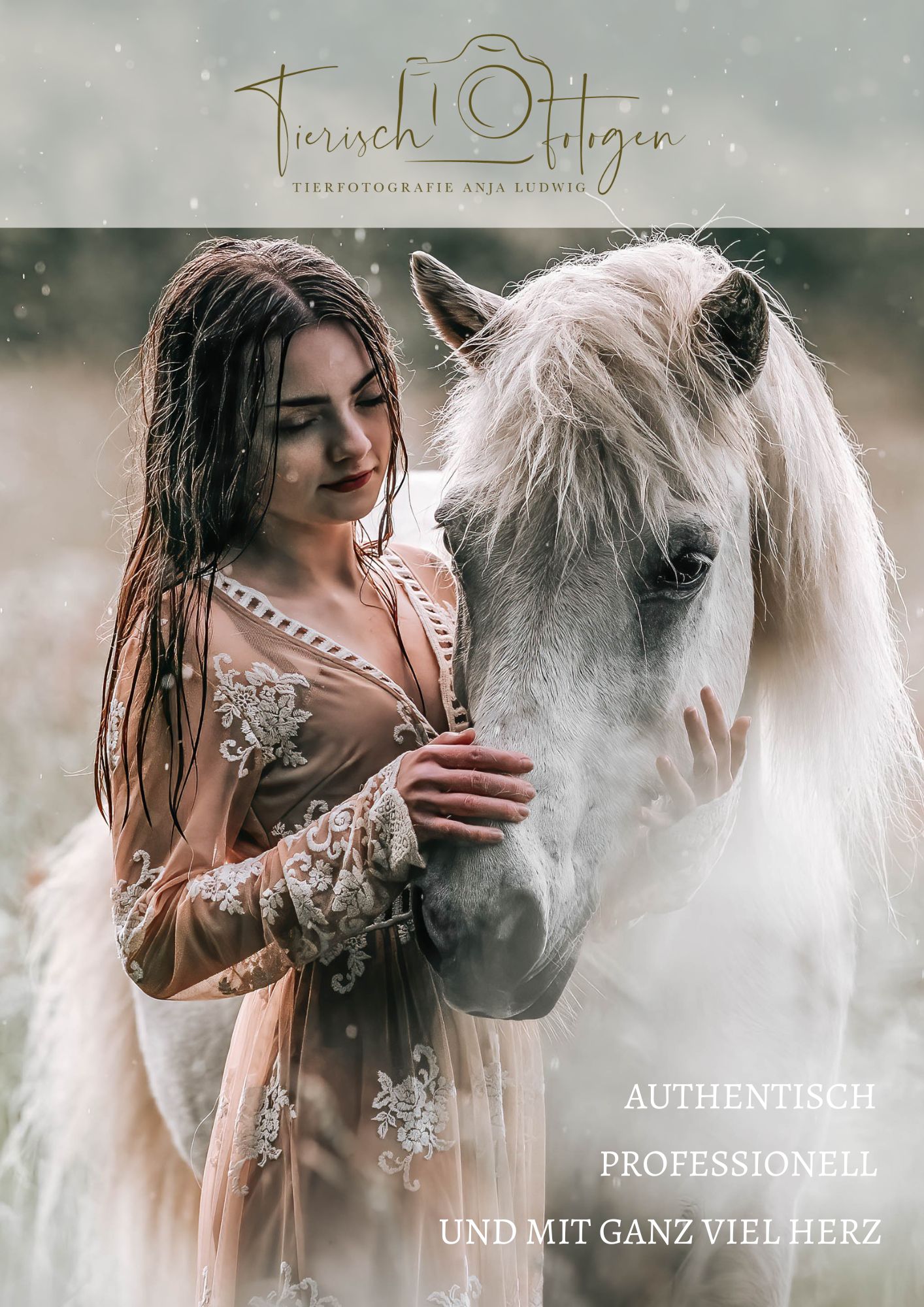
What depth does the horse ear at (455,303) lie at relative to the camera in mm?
850

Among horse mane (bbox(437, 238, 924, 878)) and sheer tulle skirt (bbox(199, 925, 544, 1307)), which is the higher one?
horse mane (bbox(437, 238, 924, 878))

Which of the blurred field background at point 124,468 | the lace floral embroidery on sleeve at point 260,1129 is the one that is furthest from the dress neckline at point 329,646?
the blurred field background at point 124,468

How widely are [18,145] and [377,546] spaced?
914 millimetres

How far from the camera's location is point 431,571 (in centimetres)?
107

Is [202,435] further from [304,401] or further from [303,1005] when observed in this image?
[303,1005]

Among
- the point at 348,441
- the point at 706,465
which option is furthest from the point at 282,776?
the point at 706,465

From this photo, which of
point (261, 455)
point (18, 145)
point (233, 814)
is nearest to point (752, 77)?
point (261, 455)

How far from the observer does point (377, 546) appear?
38.7 inches

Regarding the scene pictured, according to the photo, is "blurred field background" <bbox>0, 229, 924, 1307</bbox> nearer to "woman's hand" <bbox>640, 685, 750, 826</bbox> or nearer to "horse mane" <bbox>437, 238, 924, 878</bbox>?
"horse mane" <bbox>437, 238, 924, 878</bbox>

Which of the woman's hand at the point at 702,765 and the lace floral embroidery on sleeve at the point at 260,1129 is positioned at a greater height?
the woman's hand at the point at 702,765

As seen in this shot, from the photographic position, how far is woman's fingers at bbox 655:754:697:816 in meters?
0.76

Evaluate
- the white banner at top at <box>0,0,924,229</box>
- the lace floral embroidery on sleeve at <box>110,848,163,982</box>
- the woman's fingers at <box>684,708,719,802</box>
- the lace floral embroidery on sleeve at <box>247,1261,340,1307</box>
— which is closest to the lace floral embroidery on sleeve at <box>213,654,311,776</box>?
the lace floral embroidery on sleeve at <box>110,848,163,982</box>

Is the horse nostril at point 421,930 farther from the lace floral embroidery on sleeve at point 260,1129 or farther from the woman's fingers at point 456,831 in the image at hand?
the lace floral embroidery on sleeve at point 260,1129

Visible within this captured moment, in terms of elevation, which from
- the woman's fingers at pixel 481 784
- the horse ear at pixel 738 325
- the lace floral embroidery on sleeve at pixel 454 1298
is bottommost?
the lace floral embroidery on sleeve at pixel 454 1298
